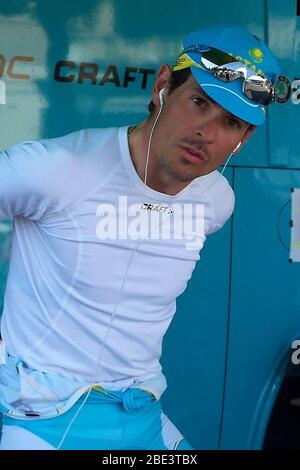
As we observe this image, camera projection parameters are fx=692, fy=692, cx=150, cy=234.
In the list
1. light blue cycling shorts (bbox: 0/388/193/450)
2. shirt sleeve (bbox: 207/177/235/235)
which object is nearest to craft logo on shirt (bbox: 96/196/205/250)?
shirt sleeve (bbox: 207/177/235/235)

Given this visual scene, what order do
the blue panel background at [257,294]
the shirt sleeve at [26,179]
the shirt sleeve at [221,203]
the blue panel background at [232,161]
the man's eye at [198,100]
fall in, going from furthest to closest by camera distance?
the blue panel background at [257,294], the blue panel background at [232,161], the shirt sleeve at [221,203], the man's eye at [198,100], the shirt sleeve at [26,179]

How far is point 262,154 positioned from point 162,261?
0.94 meters

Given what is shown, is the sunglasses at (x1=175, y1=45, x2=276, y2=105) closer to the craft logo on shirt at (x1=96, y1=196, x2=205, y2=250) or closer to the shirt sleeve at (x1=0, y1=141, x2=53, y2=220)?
the craft logo on shirt at (x1=96, y1=196, x2=205, y2=250)

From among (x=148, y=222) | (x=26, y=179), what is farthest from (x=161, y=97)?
(x=26, y=179)

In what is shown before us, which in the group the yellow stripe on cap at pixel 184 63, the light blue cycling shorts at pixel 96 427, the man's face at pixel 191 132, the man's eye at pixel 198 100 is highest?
the yellow stripe on cap at pixel 184 63

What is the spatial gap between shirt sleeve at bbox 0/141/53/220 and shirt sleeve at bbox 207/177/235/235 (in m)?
0.55

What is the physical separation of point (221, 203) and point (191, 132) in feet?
1.24

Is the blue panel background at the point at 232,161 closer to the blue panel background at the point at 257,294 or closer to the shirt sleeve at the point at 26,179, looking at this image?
the blue panel background at the point at 257,294

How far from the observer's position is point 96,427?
5.71 ft

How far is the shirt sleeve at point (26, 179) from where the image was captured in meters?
1.59

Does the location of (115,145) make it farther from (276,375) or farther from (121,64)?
(276,375)

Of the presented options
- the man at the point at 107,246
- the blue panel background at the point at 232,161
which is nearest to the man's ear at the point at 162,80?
the man at the point at 107,246

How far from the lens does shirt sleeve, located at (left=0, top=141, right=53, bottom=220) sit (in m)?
1.59
